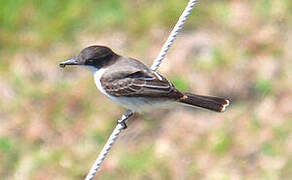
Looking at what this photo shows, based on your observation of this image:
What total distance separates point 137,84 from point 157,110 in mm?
1685

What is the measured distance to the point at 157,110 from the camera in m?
6.57

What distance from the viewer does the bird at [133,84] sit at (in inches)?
192

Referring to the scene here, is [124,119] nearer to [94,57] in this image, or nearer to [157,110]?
[94,57]

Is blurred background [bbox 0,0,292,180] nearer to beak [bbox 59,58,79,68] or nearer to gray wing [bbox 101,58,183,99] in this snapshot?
gray wing [bbox 101,58,183,99]

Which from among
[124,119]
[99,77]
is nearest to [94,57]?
[99,77]

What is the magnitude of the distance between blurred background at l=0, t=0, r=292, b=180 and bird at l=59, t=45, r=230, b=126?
1.20 metres

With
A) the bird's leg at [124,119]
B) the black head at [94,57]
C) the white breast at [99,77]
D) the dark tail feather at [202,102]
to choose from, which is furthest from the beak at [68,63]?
the dark tail feather at [202,102]

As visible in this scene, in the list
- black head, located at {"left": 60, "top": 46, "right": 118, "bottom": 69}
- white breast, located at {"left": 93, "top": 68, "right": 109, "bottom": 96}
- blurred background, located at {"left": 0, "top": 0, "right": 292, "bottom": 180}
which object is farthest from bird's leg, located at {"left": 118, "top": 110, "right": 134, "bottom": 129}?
blurred background, located at {"left": 0, "top": 0, "right": 292, "bottom": 180}

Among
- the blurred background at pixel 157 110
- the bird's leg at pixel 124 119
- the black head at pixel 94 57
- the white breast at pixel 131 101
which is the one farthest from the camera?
the blurred background at pixel 157 110

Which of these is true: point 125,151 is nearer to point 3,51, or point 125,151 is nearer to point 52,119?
point 52,119

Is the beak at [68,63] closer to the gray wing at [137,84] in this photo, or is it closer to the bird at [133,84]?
the bird at [133,84]

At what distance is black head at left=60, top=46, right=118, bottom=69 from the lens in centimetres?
485

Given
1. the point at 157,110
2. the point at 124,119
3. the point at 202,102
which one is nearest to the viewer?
the point at 124,119

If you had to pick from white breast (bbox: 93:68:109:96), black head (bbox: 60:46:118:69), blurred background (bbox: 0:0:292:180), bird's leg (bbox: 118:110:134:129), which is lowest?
blurred background (bbox: 0:0:292:180)
